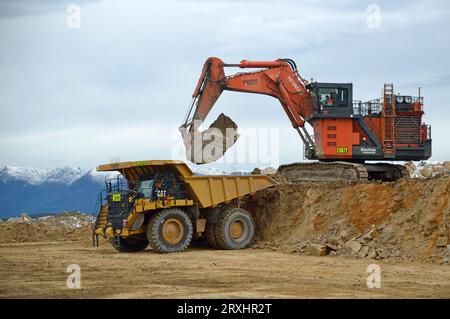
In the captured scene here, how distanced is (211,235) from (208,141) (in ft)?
12.2

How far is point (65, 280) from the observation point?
16953 mm

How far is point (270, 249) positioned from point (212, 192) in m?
2.49

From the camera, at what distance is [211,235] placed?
24.9 metres

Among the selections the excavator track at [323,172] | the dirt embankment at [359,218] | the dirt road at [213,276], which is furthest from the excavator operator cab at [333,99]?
the dirt road at [213,276]

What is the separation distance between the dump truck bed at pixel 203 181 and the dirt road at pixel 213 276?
169 centimetres

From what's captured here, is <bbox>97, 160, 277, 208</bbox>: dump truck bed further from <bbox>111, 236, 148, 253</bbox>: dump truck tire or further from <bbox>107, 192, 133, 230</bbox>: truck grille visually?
<bbox>111, 236, 148, 253</bbox>: dump truck tire

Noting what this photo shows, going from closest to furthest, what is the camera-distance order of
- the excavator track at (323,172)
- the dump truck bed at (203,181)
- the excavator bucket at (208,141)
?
1. the dump truck bed at (203,181)
2. the excavator bucket at (208,141)
3. the excavator track at (323,172)

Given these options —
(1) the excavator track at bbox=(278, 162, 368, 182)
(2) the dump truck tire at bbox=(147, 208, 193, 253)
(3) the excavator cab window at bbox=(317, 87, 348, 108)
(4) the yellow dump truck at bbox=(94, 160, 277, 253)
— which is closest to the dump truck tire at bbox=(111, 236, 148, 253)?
(4) the yellow dump truck at bbox=(94, 160, 277, 253)

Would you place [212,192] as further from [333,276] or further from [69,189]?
[69,189]

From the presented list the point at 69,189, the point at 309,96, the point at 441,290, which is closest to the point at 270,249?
the point at 309,96

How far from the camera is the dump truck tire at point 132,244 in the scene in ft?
81.0

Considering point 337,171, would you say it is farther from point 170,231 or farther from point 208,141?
point 170,231

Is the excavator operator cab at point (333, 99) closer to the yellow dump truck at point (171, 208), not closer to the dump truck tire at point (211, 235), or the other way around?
the yellow dump truck at point (171, 208)

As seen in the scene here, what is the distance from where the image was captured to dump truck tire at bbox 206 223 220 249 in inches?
979
